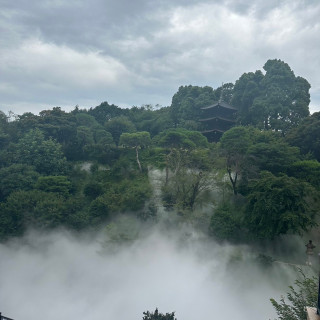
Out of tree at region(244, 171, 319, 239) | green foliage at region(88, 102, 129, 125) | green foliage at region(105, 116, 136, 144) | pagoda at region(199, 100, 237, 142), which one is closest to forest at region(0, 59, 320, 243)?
tree at region(244, 171, 319, 239)

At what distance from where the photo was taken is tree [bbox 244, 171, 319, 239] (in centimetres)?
1700

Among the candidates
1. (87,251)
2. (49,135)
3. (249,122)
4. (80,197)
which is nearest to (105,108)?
(49,135)

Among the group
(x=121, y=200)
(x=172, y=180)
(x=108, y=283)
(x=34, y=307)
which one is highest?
(x=172, y=180)

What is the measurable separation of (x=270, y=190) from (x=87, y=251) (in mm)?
13880

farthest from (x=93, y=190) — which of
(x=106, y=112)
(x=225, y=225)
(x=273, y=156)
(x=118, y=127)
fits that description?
(x=106, y=112)

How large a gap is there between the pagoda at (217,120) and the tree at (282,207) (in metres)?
19.1

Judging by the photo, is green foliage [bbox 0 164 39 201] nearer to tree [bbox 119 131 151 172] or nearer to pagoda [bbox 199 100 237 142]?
tree [bbox 119 131 151 172]

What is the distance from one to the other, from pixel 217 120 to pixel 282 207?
858 inches

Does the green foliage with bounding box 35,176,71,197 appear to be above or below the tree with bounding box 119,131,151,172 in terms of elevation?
below

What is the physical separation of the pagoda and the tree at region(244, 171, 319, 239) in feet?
62.7

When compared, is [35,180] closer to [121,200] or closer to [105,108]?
[121,200]

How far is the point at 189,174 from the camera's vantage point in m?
23.8

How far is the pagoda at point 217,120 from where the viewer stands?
37375mm

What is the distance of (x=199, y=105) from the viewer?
41031mm
